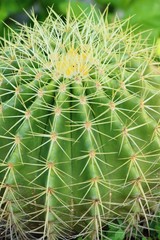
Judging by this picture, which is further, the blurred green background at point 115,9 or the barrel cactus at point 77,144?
the blurred green background at point 115,9

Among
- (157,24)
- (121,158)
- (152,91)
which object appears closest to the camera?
(121,158)

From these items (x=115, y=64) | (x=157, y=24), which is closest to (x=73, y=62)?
(x=115, y=64)

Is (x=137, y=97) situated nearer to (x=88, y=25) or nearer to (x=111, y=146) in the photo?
(x=111, y=146)

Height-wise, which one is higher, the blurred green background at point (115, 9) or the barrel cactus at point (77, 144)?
the blurred green background at point (115, 9)

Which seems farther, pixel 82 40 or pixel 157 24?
pixel 157 24

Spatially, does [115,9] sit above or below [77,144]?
above
